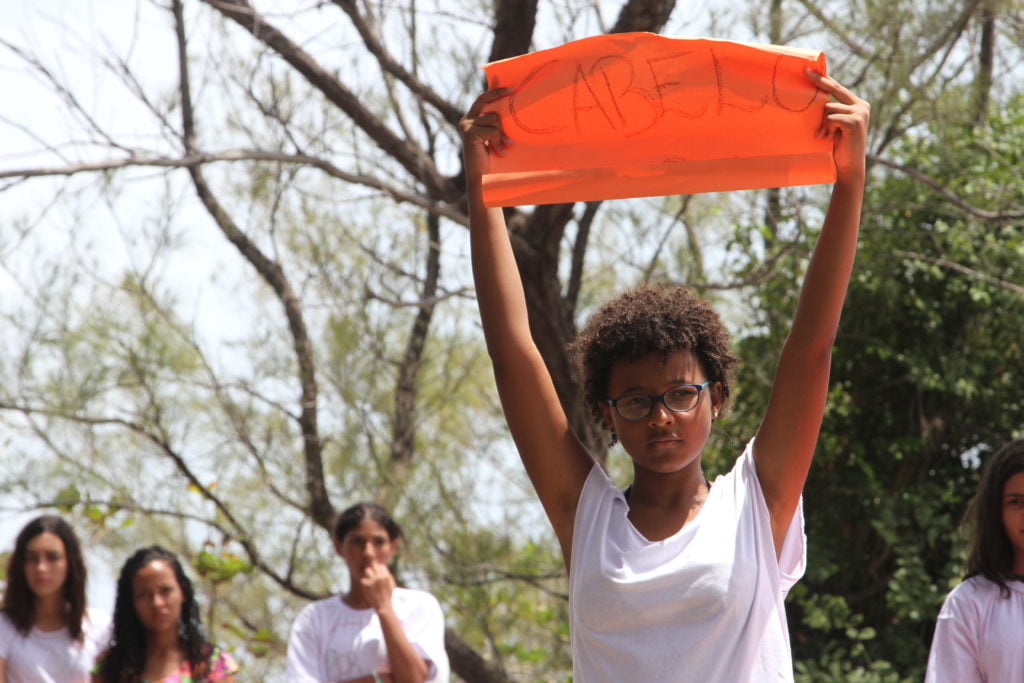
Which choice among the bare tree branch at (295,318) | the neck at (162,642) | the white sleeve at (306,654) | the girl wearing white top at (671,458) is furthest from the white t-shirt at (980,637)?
the bare tree branch at (295,318)

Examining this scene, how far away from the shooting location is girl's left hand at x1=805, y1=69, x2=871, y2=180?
191cm

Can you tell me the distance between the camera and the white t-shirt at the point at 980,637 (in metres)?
3.13

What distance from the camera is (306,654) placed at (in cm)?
435

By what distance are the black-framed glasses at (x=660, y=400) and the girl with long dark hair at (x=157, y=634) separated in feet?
9.19

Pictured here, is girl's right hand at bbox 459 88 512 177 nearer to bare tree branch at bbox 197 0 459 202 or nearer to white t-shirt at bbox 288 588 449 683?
white t-shirt at bbox 288 588 449 683

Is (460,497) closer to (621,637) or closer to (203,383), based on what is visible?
(203,383)

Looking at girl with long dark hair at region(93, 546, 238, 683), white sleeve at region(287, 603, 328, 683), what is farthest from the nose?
girl with long dark hair at region(93, 546, 238, 683)

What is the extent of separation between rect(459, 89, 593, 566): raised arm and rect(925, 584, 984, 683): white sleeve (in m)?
1.60

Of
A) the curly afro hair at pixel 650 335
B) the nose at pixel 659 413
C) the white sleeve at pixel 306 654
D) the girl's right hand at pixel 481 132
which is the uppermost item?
the girl's right hand at pixel 481 132

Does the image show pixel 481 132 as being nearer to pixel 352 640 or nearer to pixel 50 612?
pixel 352 640

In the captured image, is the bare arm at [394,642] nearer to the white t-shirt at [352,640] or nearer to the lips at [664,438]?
the white t-shirt at [352,640]

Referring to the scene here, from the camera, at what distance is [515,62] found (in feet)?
6.76

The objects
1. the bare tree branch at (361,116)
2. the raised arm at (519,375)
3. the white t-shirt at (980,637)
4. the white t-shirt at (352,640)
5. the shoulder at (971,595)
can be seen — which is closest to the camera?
the raised arm at (519,375)

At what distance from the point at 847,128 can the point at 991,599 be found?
70.8 inches
